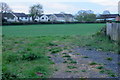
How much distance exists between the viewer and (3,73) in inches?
136

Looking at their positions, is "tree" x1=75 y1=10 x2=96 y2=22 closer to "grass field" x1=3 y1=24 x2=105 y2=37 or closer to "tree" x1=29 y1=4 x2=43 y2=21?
"tree" x1=29 y1=4 x2=43 y2=21

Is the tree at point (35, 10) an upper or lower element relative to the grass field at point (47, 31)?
upper

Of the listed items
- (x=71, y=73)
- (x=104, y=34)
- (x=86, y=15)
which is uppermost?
(x=86, y=15)

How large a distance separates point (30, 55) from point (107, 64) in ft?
6.85

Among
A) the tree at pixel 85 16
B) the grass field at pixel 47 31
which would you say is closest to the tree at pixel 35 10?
the tree at pixel 85 16

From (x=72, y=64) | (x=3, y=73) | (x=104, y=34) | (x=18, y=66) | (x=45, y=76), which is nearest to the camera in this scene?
(x=3, y=73)

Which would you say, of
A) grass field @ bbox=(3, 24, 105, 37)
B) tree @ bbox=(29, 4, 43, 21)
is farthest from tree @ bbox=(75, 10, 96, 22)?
grass field @ bbox=(3, 24, 105, 37)

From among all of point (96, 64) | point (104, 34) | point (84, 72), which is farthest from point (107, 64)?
point (104, 34)

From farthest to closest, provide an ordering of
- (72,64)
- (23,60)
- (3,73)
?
(23,60)
(72,64)
(3,73)

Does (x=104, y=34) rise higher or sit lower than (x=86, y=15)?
lower

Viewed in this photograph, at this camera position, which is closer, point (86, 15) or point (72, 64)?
point (72, 64)

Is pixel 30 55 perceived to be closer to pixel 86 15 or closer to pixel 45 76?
pixel 45 76

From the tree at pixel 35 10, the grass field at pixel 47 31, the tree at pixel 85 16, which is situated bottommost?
the grass field at pixel 47 31

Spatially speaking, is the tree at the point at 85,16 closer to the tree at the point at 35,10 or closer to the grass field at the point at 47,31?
the tree at the point at 35,10
